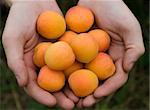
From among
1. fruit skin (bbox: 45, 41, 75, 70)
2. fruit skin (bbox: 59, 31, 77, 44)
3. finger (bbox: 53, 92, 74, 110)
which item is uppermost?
fruit skin (bbox: 45, 41, 75, 70)

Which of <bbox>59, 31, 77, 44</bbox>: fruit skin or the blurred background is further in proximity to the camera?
the blurred background

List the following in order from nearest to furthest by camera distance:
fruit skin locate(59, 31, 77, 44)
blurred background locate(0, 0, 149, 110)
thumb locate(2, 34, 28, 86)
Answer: thumb locate(2, 34, 28, 86) < fruit skin locate(59, 31, 77, 44) < blurred background locate(0, 0, 149, 110)

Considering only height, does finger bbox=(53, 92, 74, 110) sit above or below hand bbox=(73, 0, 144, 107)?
below

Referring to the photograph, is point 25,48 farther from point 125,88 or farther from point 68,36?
point 125,88

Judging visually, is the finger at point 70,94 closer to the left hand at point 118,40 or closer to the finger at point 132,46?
the left hand at point 118,40

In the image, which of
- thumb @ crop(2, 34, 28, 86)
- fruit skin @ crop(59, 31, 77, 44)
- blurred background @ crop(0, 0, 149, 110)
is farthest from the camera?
Result: blurred background @ crop(0, 0, 149, 110)

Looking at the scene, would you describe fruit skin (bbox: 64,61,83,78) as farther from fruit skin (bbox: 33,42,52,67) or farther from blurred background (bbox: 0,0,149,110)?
blurred background (bbox: 0,0,149,110)

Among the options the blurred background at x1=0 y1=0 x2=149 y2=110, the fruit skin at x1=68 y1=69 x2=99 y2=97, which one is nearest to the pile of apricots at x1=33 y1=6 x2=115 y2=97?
the fruit skin at x1=68 y1=69 x2=99 y2=97
